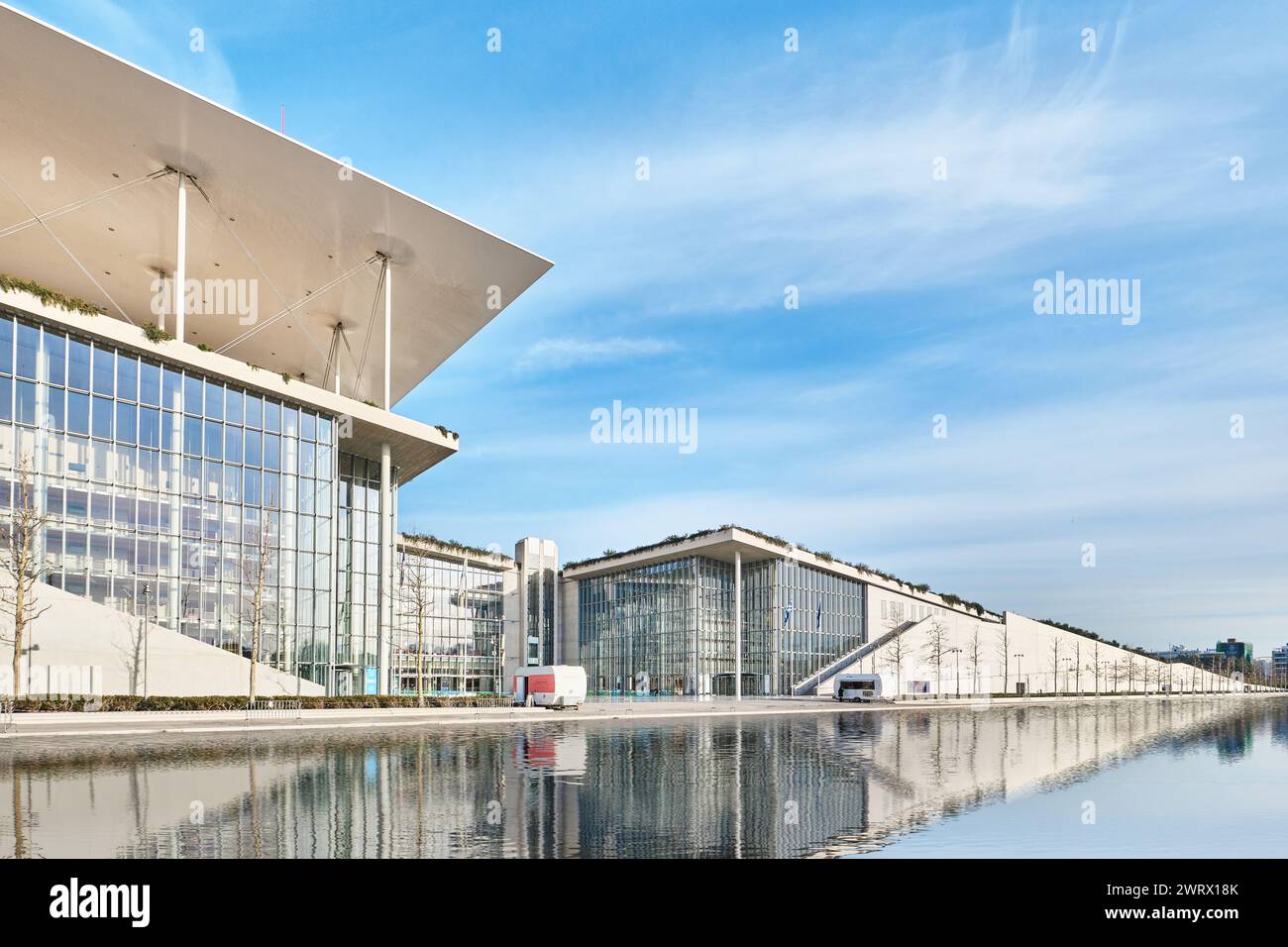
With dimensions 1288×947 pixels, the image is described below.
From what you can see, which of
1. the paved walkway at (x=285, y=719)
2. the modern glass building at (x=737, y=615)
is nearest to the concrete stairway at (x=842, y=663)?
the modern glass building at (x=737, y=615)

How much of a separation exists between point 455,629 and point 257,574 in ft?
125

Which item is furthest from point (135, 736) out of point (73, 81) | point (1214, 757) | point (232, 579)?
point (1214, 757)

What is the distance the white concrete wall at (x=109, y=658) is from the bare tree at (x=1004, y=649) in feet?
229

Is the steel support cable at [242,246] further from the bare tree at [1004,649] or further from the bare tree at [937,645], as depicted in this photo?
the bare tree at [1004,649]

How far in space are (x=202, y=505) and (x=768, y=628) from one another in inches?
1896

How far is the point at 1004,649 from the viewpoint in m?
89.7

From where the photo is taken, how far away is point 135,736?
26.5m

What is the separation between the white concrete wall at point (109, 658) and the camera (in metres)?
33.2

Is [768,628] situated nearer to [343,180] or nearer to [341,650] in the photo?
[341,650]

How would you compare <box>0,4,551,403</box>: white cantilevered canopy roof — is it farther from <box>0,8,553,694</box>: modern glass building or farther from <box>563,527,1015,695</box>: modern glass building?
<box>563,527,1015,695</box>: modern glass building

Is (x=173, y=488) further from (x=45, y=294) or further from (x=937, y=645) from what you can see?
(x=937, y=645)

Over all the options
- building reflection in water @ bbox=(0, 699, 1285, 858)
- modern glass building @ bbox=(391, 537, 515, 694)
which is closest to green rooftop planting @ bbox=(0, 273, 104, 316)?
building reflection in water @ bbox=(0, 699, 1285, 858)

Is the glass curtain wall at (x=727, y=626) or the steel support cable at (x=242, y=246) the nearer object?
the steel support cable at (x=242, y=246)

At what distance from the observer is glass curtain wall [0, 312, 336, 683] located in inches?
1373
